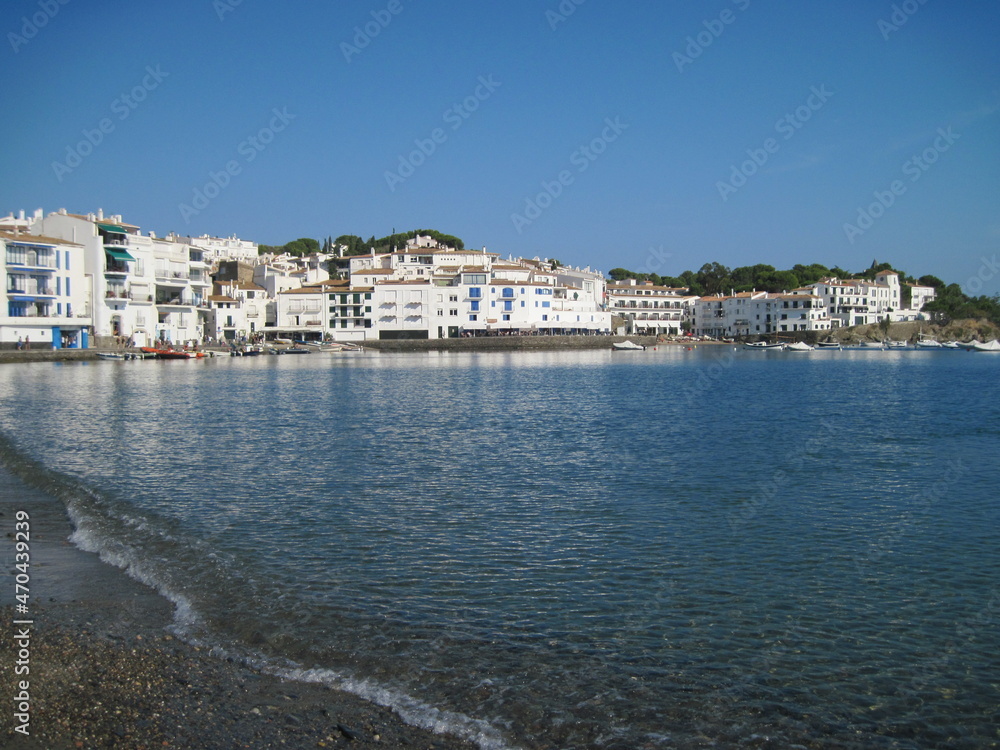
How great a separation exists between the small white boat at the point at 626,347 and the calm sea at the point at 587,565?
8479 cm

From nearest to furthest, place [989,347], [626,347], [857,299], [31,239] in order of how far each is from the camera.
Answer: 1. [31,239]
2. [626,347]
3. [989,347]
4. [857,299]

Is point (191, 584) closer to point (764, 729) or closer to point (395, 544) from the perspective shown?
point (395, 544)

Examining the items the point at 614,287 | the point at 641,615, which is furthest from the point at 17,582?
the point at 614,287

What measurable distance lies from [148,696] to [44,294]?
6796 cm

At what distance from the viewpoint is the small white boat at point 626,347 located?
4338 inches

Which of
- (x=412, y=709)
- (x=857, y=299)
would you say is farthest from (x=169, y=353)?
(x=857, y=299)

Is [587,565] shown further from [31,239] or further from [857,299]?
[857,299]

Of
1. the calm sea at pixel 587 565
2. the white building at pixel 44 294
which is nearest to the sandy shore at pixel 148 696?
the calm sea at pixel 587 565

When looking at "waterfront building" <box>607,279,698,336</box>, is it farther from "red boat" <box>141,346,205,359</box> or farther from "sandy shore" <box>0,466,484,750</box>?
"sandy shore" <box>0,466,484,750</box>

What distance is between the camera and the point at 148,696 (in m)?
6.56

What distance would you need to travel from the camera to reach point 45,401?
32531 millimetres

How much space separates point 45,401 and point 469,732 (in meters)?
32.2

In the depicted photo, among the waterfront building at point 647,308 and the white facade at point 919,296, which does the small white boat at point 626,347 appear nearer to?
the waterfront building at point 647,308

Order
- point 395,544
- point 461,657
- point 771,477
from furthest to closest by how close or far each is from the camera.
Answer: point 771,477 < point 395,544 < point 461,657
